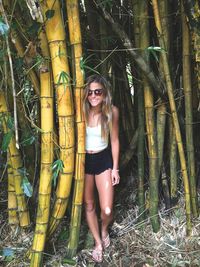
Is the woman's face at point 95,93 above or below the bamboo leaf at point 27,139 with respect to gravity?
above

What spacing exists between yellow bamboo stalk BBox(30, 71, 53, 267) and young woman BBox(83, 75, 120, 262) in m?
0.18

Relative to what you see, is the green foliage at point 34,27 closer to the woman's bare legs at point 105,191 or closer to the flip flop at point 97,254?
the woman's bare legs at point 105,191

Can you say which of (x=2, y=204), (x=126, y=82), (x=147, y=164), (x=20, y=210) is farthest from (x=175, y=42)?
(x=2, y=204)

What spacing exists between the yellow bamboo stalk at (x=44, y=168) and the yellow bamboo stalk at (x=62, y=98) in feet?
0.16

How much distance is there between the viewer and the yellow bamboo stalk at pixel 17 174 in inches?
84.7

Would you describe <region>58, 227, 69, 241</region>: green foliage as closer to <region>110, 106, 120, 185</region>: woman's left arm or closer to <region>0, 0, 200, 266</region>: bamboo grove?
<region>0, 0, 200, 266</region>: bamboo grove

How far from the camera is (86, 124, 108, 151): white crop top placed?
2.19 metres

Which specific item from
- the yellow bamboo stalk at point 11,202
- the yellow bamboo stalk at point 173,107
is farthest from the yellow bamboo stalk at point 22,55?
the yellow bamboo stalk at point 173,107

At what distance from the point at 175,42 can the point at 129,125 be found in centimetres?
56

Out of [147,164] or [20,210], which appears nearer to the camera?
[20,210]

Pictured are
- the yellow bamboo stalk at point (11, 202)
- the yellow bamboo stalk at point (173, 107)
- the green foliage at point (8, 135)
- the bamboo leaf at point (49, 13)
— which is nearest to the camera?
the bamboo leaf at point (49, 13)

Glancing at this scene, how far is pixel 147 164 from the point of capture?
262 cm

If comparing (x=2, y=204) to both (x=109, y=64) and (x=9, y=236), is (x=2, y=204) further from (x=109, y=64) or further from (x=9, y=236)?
(x=109, y=64)

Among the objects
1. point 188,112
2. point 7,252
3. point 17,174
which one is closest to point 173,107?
point 188,112
